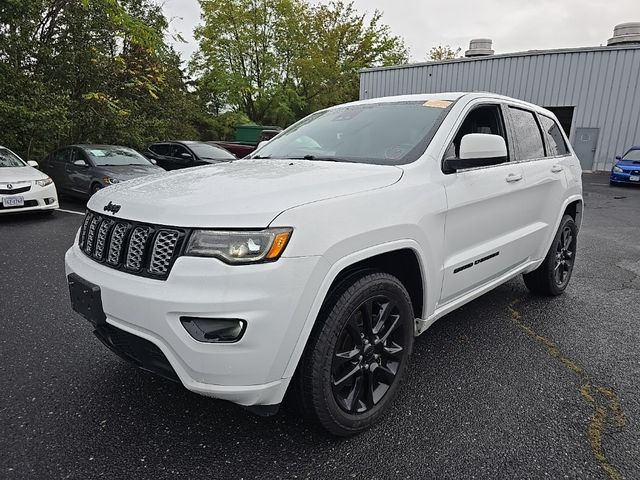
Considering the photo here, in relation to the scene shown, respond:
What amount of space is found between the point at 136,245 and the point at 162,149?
11.1 m

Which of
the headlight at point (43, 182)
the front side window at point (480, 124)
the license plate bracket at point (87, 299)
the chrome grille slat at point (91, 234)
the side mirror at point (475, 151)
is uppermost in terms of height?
the front side window at point (480, 124)

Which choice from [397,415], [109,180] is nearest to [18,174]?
[109,180]

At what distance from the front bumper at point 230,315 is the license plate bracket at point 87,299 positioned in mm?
225

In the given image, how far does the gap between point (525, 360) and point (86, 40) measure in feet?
52.1

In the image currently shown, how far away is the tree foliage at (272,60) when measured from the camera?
27.1 metres

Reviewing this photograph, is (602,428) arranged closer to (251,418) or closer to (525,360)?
(525,360)

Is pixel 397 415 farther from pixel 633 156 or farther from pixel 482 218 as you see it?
pixel 633 156

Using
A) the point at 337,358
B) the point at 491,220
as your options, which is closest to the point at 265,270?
the point at 337,358

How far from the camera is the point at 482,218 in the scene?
9.46ft

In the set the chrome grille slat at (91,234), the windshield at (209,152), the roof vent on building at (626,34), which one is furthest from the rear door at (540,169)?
the roof vent on building at (626,34)

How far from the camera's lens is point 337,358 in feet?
6.95

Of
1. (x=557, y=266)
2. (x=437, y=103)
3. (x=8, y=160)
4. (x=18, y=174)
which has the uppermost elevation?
(x=437, y=103)

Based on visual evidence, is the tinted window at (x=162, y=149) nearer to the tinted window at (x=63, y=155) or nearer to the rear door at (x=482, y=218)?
the tinted window at (x=63, y=155)

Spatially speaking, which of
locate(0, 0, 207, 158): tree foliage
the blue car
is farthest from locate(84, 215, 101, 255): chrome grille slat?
the blue car
